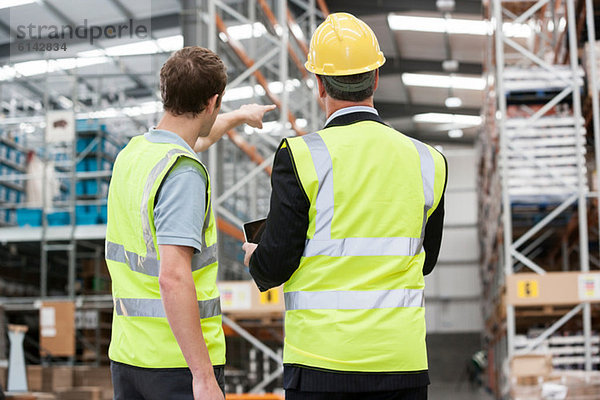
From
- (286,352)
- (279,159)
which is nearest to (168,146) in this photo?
(279,159)

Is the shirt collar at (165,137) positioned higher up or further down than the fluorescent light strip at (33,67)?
further down

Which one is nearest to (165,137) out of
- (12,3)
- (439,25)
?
(12,3)

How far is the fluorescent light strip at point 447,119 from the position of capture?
2553 cm

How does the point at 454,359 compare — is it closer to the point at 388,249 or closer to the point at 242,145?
the point at 242,145

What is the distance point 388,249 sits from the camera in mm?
2004

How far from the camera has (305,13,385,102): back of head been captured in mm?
2146

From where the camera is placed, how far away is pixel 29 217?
14.1 metres

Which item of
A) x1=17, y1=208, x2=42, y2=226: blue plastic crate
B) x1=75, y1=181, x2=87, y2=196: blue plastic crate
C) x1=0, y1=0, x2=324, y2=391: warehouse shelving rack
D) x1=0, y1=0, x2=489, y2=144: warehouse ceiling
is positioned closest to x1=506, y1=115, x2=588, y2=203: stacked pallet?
x1=0, y1=0, x2=324, y2=391: warehouse shelving rack

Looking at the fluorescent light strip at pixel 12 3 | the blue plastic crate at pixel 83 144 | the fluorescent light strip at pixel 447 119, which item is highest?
the fluorescent light strip at pixel 12 3

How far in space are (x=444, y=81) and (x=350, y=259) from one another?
20.4 meters

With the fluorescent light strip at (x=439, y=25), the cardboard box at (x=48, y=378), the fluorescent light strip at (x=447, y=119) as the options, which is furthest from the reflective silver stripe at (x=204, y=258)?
the fluorescent light strip at (x=447, y=119)

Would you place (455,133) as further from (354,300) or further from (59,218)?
(354,300)

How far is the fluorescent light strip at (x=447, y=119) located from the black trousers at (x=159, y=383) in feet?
78.1

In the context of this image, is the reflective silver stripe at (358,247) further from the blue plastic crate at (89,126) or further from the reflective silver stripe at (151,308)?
the blue plastic crate at (89,126)
